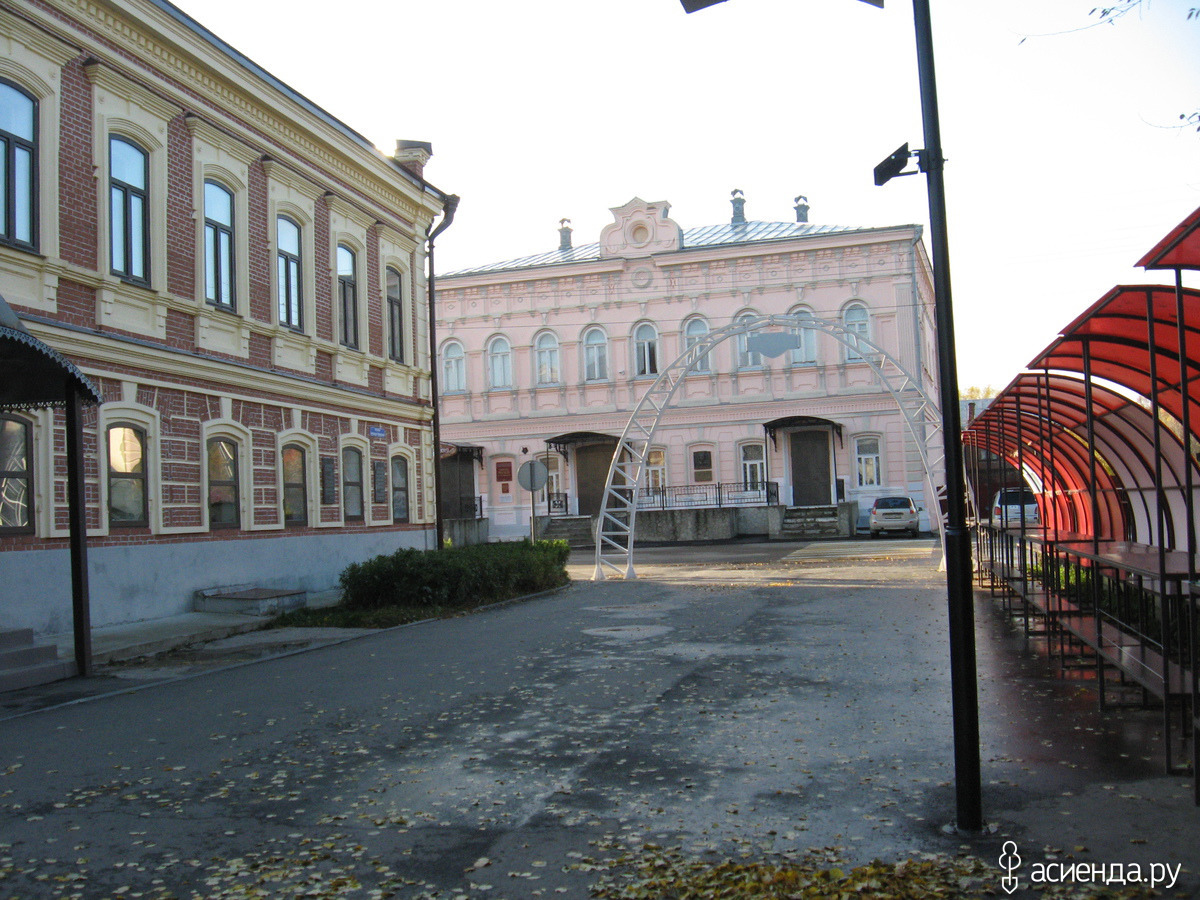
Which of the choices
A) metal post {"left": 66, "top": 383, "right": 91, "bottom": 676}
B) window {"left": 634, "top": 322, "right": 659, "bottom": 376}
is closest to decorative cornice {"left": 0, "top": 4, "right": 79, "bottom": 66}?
metal post {"left": 66, "top": 383, "right": 91, "bottom": 676}

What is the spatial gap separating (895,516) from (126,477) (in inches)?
1095

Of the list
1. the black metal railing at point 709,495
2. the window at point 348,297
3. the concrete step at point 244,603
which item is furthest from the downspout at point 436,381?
the black metal railing at point 709,495

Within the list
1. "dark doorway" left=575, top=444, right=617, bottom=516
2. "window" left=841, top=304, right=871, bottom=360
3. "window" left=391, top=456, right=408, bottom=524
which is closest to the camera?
"window" left=391, top=456, right=408, bottom=524

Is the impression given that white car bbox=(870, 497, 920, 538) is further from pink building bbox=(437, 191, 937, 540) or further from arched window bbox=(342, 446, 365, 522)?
arched window bbox=(342, 446, 365, 522)

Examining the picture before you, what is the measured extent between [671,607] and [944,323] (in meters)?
11.4

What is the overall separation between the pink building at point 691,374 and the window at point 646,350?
0.07 m

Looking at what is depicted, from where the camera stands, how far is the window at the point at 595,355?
44.8 meters

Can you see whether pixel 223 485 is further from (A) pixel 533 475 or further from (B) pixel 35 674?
(A) pixel 533 475

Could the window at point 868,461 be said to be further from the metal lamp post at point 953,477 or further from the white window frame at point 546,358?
the metal lamp post at point 953,477

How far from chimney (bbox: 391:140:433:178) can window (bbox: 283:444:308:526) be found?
796 centimetres

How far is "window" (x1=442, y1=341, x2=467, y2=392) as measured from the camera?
46531 mm

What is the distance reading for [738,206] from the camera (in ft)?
158

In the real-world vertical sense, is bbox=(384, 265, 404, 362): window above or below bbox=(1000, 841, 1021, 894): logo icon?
above

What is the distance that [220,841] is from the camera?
5160 millimetres
